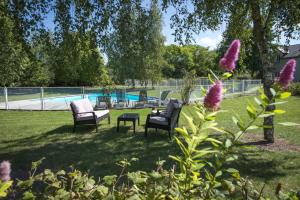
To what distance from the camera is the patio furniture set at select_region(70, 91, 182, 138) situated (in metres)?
7.47

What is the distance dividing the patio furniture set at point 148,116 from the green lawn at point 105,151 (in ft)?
1.08

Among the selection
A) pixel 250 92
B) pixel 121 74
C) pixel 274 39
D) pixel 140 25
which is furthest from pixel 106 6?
pixel 121 74

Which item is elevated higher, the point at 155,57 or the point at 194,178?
the point at 155,57

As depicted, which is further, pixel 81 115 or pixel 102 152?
pixel 81 115

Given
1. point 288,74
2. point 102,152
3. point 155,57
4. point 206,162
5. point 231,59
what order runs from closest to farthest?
point 288,74 < point 231,59 < point 206,162 < point 102,152 < point 155,57

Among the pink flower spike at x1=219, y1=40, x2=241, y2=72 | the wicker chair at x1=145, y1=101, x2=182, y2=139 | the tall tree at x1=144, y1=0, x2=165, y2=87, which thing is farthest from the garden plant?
the tall tree at x1=144, y1=0, x2=165, y2=87

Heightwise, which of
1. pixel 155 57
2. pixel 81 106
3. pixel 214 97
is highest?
pixel 155 57

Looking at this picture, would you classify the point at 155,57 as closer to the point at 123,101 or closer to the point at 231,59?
the point at 123,101

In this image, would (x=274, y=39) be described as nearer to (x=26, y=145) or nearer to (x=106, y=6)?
(x=106, y=6)

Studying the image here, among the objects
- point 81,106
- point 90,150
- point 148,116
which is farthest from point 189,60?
point 90,150

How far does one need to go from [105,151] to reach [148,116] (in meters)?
1.74

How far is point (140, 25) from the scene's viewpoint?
560 cm

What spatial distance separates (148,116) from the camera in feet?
25.0

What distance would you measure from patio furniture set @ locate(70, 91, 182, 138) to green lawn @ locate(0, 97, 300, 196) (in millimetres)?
328
